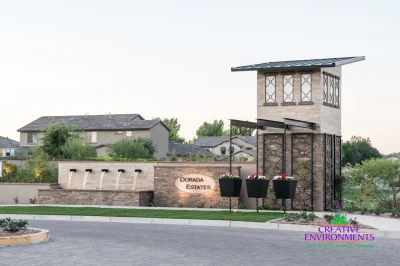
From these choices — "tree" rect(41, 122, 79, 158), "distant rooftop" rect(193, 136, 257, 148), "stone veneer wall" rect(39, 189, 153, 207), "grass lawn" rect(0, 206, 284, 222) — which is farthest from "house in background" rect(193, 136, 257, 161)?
"grass lawn" rect(0, 206, 284, 222)

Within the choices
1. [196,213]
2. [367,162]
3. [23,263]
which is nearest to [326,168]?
[367,162]

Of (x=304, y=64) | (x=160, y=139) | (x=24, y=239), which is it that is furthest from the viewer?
(x=160, y=139)

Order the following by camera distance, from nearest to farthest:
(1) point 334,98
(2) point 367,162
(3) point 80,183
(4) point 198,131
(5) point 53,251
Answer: (5) point 53,251, (2) point 367,162, (1) point 334,98, (3) point 80,183, (4) point 198,131

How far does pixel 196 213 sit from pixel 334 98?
8.26 m

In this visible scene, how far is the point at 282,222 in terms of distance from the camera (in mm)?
21031

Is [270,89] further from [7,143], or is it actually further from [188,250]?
[7,143]

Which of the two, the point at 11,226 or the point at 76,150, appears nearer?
the point at 11,226

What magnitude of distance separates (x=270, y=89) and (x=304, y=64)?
179 centimetres

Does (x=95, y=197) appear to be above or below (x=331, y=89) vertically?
below

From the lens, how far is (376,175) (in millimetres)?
25594

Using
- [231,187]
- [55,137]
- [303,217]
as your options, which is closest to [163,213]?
[231,187]

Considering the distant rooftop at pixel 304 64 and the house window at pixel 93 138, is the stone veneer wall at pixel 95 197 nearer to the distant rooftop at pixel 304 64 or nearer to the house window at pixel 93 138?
the distant rooftop at pixel 304 64

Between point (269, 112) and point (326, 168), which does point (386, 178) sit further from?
point (269, 112)

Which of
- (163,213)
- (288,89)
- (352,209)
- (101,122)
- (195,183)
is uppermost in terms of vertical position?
(101,122)
